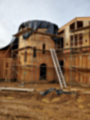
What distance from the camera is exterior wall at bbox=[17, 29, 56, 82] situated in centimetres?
1254

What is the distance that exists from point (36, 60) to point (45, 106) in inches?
306

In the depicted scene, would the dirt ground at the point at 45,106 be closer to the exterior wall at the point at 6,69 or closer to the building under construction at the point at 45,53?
the building under construction at the point at 45,53

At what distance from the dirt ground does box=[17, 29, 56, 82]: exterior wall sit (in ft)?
15.8

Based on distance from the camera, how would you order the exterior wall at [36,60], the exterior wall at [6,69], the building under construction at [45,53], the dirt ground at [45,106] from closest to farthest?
the dirt ground at [45,106]
the building under construction at [45,53]
the exterior wall at [36,60]
the exterior wall at [6,69]

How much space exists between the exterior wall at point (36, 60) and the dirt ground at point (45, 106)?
4.80 m

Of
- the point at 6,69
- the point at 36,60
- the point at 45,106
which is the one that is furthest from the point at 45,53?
the point at 45,106

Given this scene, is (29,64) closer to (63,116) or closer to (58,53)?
(58,53)

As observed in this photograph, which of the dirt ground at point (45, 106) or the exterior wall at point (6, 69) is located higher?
the exterior wall at point (6, 69)

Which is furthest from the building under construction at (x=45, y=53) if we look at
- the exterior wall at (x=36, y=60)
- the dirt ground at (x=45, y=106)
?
the dirt ground at (x=45, y=106)

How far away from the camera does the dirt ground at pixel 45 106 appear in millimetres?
4427

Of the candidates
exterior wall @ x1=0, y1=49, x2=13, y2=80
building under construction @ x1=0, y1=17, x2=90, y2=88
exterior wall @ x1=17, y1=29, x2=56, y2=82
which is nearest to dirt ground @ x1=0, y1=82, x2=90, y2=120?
building under construction @ x1=0, y1=17, x2=90, y2=88

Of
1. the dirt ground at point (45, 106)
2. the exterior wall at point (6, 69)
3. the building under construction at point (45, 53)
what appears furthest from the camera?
the exterior wall at point (6, 69)

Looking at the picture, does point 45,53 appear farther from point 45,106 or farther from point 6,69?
point 45,106

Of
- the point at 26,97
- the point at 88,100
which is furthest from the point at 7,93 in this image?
the point at 88,100
